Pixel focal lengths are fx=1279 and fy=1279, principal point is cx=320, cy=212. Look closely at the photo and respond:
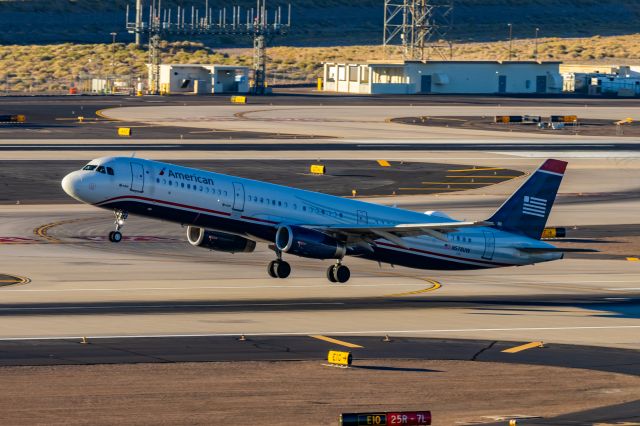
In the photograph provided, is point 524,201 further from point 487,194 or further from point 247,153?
point 247,153

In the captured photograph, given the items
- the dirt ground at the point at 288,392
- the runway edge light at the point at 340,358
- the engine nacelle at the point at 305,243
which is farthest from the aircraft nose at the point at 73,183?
the runway edge light at the point at 340,358

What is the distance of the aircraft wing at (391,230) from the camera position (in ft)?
203

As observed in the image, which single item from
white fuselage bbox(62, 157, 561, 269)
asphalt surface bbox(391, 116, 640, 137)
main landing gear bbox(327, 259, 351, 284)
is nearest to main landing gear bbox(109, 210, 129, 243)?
white fuselage bbox(62, 157, 561, 269)

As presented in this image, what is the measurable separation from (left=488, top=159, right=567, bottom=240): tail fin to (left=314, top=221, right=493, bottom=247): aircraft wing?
4.63 metres

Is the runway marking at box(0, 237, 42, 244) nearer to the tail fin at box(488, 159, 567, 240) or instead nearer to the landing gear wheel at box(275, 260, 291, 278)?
the landing gear wheel at box(275, 260, 291, 278)

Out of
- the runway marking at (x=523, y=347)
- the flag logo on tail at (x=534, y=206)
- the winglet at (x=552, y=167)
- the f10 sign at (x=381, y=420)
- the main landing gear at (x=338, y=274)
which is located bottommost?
the runway marking at (x=523, y=347)

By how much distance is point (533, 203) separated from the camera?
67.8 m

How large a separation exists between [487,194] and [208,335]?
194 feet

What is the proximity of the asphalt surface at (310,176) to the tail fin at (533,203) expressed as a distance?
4004 cm

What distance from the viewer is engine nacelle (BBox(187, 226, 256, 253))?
2514 inches

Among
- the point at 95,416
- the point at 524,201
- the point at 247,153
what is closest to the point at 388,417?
the point at 95,416

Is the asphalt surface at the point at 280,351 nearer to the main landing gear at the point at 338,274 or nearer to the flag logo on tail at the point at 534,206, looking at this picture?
the main landing gear at the point at 338,274

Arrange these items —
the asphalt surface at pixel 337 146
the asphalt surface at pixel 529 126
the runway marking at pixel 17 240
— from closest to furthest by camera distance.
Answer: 1. the runway marking at pixel 17 240
2. the asphalt surface at pixel 337 146
3. the asphalt surface at pixel 529 126

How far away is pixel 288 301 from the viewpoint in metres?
64.3
